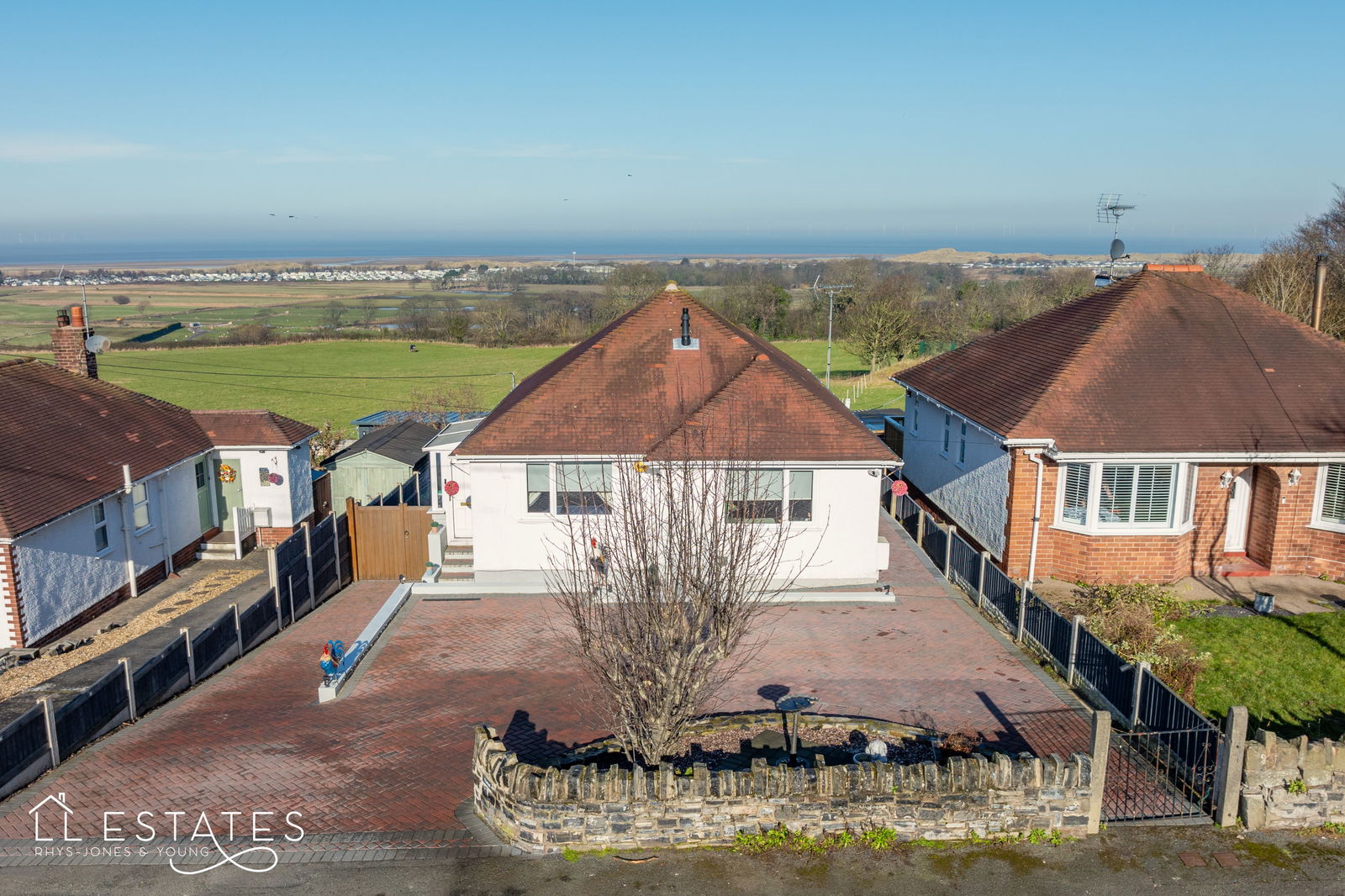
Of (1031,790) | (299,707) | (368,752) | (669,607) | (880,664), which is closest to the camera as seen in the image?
(1031,790)

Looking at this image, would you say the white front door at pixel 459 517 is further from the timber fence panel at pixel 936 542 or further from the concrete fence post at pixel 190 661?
the timber fence panel at pixel 936 542

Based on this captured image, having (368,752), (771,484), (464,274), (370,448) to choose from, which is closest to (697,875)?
(368,752)

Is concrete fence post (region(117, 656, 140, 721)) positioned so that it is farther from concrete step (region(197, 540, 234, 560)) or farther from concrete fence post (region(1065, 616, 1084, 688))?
concrete fence post (region(1065, 616, 1084, 688))

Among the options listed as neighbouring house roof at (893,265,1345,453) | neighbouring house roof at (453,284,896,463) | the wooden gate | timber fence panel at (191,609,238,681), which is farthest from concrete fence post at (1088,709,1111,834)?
the wooden gate

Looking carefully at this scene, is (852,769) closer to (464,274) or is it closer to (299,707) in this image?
(299,707)

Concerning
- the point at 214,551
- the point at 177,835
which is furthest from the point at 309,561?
the point at 177,835

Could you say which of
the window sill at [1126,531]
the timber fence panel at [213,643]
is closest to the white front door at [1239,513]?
the window sill at [1126,531]
